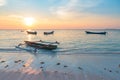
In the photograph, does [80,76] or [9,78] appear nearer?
[9,78]

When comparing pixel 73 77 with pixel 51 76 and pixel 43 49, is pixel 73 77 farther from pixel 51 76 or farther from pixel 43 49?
pixel 43 49

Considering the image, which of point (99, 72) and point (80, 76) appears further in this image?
point (99, 72)

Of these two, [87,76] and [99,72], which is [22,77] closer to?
[87,76]

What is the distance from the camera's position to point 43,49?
3247 cm

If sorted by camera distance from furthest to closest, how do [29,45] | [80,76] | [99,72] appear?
[29,45] → [99,72] → [80,76]

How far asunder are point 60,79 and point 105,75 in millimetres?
3849

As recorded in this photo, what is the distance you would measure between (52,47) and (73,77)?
1893 centimetres

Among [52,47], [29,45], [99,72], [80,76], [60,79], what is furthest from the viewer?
[29,45]

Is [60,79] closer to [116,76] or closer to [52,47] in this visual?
[116,76]

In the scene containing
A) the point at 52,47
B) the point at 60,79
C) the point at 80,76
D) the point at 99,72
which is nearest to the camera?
the point at 60,79

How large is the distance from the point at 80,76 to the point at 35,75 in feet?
10.9

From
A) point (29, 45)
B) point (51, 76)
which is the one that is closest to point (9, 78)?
→ point (51, 76)

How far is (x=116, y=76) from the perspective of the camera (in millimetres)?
14250

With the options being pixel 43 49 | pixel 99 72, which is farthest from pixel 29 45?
pixel 99 72
